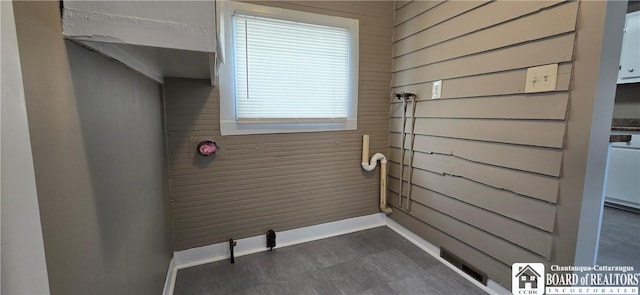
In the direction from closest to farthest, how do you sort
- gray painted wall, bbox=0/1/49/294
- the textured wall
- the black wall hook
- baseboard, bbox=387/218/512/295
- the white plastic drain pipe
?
gray painted wall, bbox=0/1/49/294 → the textured wall → baseboard, bbox=387/218/512/295 → the black wall hook → the white plastic drain pipe

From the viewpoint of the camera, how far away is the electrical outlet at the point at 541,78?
4.50ft

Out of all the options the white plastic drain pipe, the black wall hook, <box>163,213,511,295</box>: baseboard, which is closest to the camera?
<box>163,213,511,295</box>: baseboard

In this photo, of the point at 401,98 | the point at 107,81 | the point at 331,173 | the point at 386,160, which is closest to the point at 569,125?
the point at 401,98

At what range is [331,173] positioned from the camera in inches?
98.6

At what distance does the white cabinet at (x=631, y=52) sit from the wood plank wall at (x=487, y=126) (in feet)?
10.2

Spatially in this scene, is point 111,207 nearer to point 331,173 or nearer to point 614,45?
point 331,173

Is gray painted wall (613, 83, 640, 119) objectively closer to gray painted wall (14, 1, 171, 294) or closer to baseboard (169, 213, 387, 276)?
baseboard (169, 213, 387, 276)

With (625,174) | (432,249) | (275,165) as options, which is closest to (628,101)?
(625,174)

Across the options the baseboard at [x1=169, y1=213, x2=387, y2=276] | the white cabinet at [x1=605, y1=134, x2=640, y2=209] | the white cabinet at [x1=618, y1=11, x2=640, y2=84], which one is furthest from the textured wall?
the white cabinet at [x1=618, y1=11, x2=640, y2=84]

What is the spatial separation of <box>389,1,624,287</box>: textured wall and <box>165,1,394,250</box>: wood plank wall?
0.32m

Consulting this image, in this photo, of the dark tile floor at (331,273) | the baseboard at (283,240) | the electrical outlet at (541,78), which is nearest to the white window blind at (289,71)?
the baseboard at (283,240)

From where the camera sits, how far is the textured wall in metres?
1.34

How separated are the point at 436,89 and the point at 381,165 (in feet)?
2.97

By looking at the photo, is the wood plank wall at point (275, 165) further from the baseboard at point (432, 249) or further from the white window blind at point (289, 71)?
the baseboard at point (432, 249)
